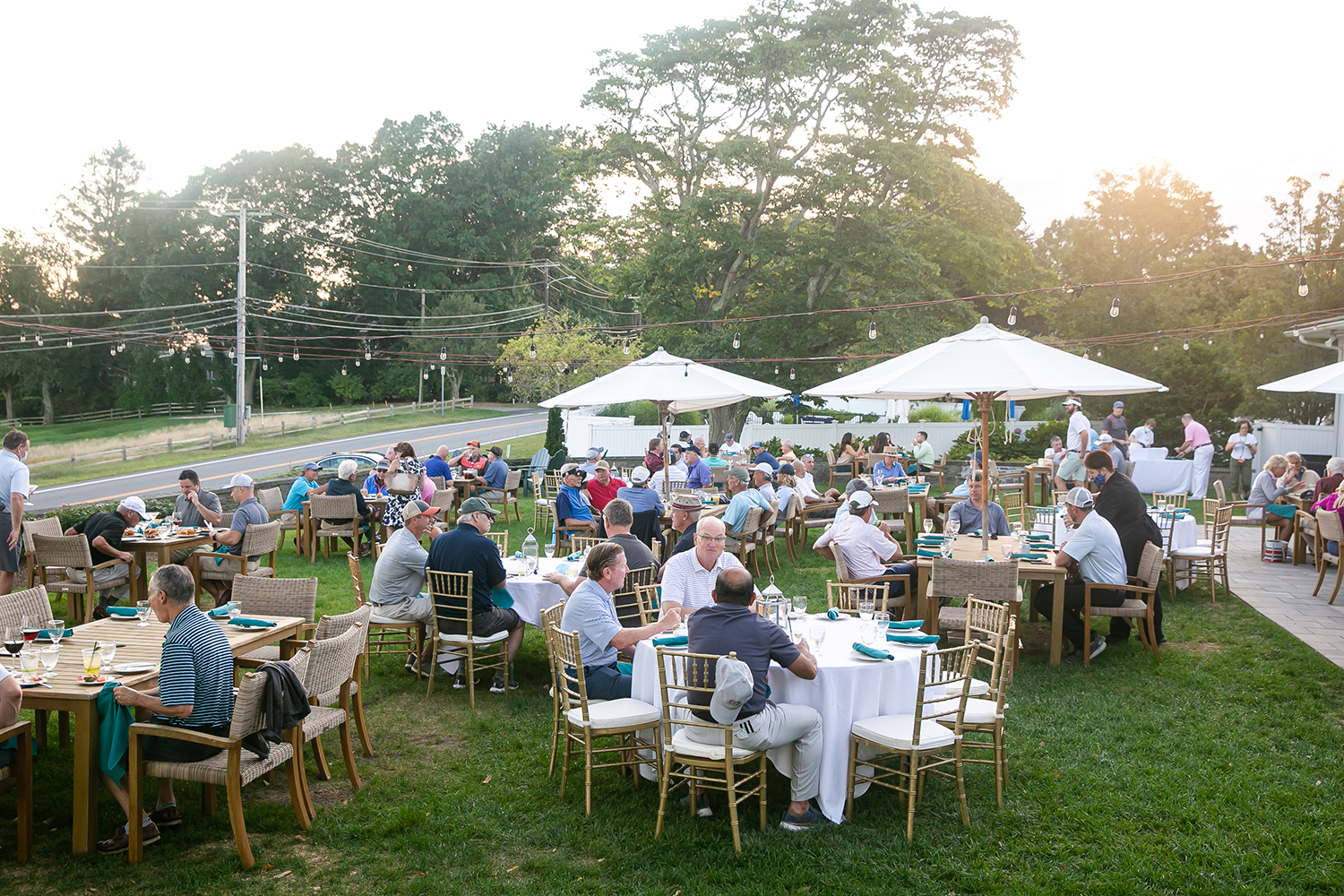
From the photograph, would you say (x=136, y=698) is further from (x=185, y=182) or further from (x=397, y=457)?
(x=185, y=182)

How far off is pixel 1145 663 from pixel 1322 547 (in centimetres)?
445

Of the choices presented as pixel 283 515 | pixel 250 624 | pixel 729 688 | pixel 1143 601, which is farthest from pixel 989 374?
pixel 283 515

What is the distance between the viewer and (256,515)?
29.8 feet

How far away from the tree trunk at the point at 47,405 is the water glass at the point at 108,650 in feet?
181

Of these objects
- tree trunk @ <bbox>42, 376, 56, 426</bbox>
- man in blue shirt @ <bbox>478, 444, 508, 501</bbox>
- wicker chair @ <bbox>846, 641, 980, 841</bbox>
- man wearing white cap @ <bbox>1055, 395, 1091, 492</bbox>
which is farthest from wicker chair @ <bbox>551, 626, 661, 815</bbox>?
tree trunk @ <bbox>42, 376, 56, 426</bbox>

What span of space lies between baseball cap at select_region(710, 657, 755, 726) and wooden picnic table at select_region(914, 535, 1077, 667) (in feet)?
11.5

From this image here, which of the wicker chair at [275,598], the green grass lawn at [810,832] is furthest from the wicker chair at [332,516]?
the green grass lawn at [810,832]

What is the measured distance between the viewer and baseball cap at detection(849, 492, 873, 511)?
295 inches

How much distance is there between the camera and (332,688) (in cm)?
461

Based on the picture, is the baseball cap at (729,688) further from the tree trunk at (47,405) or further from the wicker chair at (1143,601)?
the tree trunk at (47,405)

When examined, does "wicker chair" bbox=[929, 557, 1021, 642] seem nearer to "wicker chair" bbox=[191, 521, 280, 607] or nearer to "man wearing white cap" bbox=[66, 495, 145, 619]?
"wicker chair" bbox=[191, 521, 280, 607]

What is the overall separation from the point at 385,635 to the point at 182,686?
4.04 meters

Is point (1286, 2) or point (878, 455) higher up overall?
point (1286, 2)

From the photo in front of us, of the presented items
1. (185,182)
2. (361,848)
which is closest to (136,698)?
(361,848)
